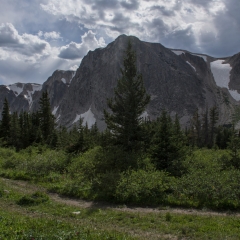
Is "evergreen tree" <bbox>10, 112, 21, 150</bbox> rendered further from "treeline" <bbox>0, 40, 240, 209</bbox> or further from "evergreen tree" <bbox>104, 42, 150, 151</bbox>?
"evergreen tree" <bbox>104, 42, 150, 151</bbox>

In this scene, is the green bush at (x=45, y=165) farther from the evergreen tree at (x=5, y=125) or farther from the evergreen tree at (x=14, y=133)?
the evergreen tree at (x=5, y=125)

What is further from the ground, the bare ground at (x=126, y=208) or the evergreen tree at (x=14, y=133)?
the evergreen tree at (x=14, y=133)

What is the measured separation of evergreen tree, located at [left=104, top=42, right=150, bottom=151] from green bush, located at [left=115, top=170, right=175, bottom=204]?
25.4ft

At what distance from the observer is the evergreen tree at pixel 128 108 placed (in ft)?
72.2

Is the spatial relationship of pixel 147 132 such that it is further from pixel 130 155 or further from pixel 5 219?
pixel 5 219

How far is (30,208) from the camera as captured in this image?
417 inches

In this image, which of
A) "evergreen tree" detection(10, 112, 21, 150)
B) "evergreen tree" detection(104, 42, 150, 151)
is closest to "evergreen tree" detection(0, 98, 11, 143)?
"evergreen tree" detection(10, 112, 21, 150)

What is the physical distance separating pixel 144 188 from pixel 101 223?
13.5 feet

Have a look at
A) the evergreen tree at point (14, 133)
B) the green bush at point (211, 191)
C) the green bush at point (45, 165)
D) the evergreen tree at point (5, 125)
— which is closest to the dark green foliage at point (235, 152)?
the green bush at point (211, 191)

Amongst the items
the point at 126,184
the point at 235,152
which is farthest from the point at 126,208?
the point at 235,152

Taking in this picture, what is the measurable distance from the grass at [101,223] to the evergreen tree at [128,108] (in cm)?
1044

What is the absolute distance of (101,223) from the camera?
9.15m

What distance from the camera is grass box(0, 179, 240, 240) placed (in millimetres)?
6832

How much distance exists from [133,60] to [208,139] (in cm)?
6455
